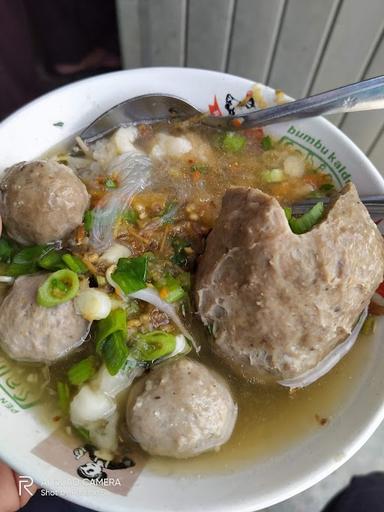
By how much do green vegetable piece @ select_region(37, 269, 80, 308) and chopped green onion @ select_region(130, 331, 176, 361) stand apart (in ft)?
0.78

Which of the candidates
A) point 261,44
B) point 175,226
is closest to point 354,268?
point 175,226

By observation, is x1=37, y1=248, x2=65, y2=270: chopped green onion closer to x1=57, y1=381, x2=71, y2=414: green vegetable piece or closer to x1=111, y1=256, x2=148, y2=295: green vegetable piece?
x1=111, y1=256, x2=148, y2=295: green vegetable piece

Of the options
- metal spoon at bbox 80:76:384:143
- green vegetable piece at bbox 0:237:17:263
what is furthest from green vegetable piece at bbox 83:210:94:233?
metal spoon at bbox 80:76:384:143

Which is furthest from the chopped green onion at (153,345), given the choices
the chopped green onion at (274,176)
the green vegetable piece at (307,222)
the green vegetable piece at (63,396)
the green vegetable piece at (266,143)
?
the green vegetable piece at (266,143)

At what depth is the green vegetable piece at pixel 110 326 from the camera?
4.88ft

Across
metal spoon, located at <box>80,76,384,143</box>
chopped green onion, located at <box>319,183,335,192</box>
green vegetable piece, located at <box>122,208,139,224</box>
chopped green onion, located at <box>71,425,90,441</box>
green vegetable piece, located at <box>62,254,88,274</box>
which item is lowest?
chopped green onion, located at <box>71,425,90,441</box>

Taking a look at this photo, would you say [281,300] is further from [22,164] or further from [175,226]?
[22,164]

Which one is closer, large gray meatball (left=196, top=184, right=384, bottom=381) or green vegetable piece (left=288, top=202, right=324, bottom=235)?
large gray meatball (left=196, top=184, right=384, bottom=381)

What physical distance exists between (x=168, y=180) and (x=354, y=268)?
76 cm

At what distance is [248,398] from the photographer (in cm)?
157

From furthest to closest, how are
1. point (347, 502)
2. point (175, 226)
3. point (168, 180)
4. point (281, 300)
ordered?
point (347, 502) < point (168, 180) < point (175, 226) < point (281, 300)

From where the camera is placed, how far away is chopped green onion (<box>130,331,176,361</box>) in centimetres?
150

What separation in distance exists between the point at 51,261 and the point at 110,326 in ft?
0.91

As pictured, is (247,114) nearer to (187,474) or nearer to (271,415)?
(271,415)
